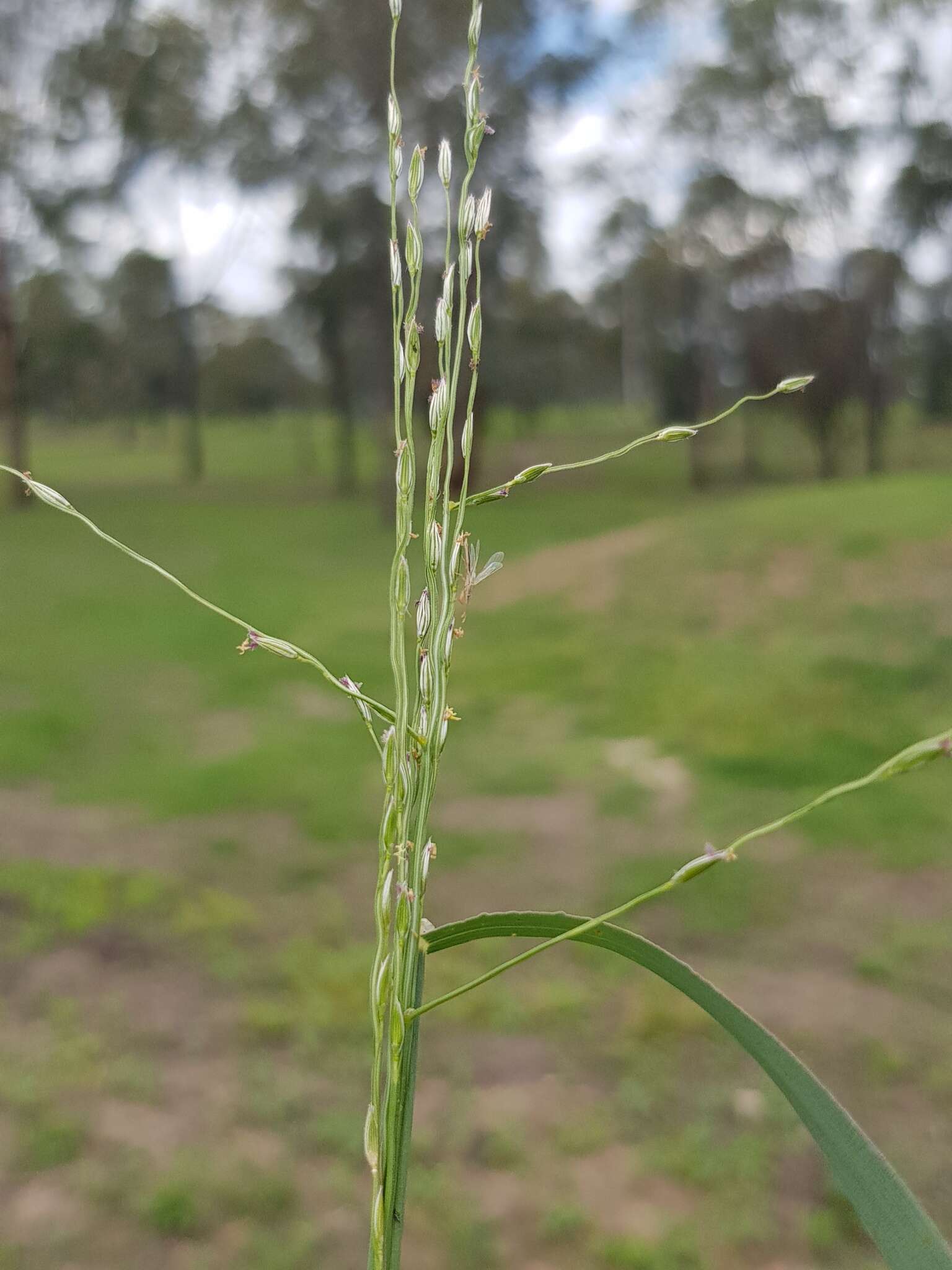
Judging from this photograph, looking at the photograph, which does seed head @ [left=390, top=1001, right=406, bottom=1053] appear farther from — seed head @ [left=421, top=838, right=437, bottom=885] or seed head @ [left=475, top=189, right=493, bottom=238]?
seed head @ [left=475, top=189, right=493, bottom=238]

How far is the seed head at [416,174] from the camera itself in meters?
0.39

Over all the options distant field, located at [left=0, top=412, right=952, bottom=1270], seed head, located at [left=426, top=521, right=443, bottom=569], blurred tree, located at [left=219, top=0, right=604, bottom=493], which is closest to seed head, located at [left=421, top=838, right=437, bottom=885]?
seed head, located at [left=426, top=521, right=443, bottom=569]

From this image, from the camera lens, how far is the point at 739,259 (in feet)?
43.7

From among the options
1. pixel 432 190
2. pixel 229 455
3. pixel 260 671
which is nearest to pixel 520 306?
pixel 229 455

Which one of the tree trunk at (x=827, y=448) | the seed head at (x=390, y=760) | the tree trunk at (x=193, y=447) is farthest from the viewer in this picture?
the tree trunk at (x=193, y=447)

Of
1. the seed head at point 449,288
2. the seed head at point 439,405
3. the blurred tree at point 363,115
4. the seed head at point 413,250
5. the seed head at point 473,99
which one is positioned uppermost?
the blurred tree at point 363,115

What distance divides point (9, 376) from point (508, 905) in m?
10.7

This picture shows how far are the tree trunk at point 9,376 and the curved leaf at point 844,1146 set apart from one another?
1191 centimetres

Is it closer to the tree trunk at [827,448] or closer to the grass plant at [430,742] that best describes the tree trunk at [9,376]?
the tree trunk at [827,448]

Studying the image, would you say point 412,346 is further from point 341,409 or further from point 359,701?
point 341,409

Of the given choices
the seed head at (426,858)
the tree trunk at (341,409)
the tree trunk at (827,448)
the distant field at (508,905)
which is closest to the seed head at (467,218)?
the seed head at (426,858)

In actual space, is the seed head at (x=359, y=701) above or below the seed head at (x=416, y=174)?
below

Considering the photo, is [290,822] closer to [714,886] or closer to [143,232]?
[714,886]

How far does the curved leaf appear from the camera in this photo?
424 millimetres
